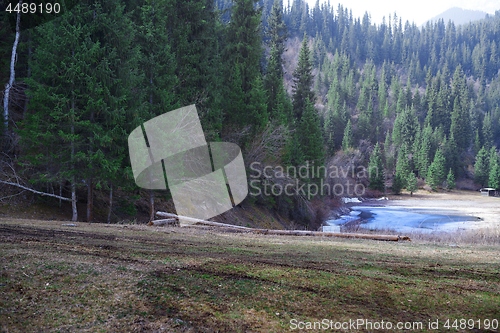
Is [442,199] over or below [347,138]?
below

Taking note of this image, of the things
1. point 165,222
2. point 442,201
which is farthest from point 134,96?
point 442,201

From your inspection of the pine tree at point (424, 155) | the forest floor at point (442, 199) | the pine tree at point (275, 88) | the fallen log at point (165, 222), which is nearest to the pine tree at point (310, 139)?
the pine tree at point (275, 88)

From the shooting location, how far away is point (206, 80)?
26.2 metres

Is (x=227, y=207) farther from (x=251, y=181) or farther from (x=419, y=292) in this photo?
(x=419, y=292)

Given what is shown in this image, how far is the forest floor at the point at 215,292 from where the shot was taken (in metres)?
4.09

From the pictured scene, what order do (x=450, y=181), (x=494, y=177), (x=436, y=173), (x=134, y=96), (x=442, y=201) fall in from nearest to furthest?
(x=134, y=96)
(x=442, y=201)
(x=436, y=173)
(x=450, y=181)
(x=494, y=177)

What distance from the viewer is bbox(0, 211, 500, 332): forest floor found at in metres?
4.09

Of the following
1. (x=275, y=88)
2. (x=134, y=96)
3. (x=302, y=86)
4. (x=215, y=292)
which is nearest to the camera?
(x=215, y=292)

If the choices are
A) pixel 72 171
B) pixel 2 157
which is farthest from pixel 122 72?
pixel 2 157

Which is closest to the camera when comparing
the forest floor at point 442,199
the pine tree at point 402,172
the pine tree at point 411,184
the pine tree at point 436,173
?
the forest floor at point 442,199

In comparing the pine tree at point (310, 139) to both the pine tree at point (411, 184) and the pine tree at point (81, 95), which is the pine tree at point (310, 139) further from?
the pine tree at point (411, 184)

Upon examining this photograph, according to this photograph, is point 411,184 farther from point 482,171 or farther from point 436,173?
point 482,171

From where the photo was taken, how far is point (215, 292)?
498 cm

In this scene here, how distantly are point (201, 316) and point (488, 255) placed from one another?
8.63 meters
